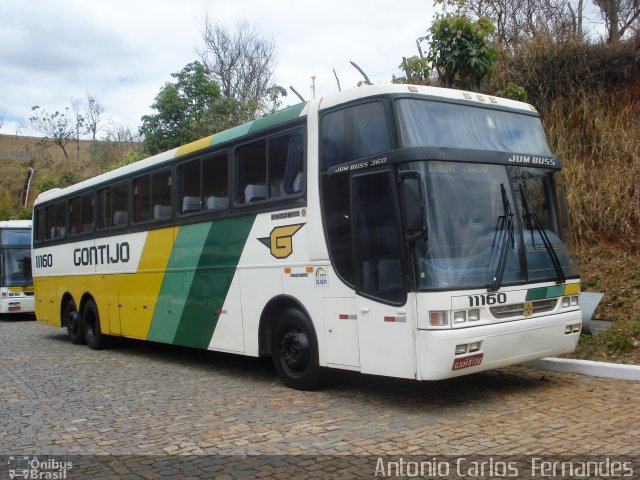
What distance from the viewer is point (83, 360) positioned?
11.7 meters

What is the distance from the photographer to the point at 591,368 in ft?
26.3

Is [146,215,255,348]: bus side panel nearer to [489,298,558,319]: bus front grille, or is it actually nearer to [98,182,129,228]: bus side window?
[98,182,129,228]: bus side window

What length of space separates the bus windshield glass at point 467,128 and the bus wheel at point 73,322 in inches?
386

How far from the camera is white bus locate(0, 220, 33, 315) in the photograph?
72.4ft

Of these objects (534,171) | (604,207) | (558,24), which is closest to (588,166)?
(604,207)

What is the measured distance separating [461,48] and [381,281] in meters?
5.68

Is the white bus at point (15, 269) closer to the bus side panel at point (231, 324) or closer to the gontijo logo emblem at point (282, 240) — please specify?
the bus side panel at point (231, 324)

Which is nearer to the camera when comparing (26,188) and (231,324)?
(231,324)

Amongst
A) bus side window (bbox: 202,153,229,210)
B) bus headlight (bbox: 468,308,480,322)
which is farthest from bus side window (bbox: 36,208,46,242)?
bus headlight (bbox: 468,308,480,322)

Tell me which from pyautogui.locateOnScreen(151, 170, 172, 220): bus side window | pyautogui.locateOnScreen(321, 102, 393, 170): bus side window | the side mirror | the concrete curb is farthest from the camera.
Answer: pyautogui.locateOnScreen(151, 170, 172, 220): bus side window

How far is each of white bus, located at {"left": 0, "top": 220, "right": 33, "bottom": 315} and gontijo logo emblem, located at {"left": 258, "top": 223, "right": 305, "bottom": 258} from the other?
16739mm

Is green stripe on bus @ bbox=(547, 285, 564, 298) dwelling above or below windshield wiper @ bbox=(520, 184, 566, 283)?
below

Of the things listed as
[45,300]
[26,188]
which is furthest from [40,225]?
[26,188]

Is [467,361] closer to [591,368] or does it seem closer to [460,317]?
[460,317]
